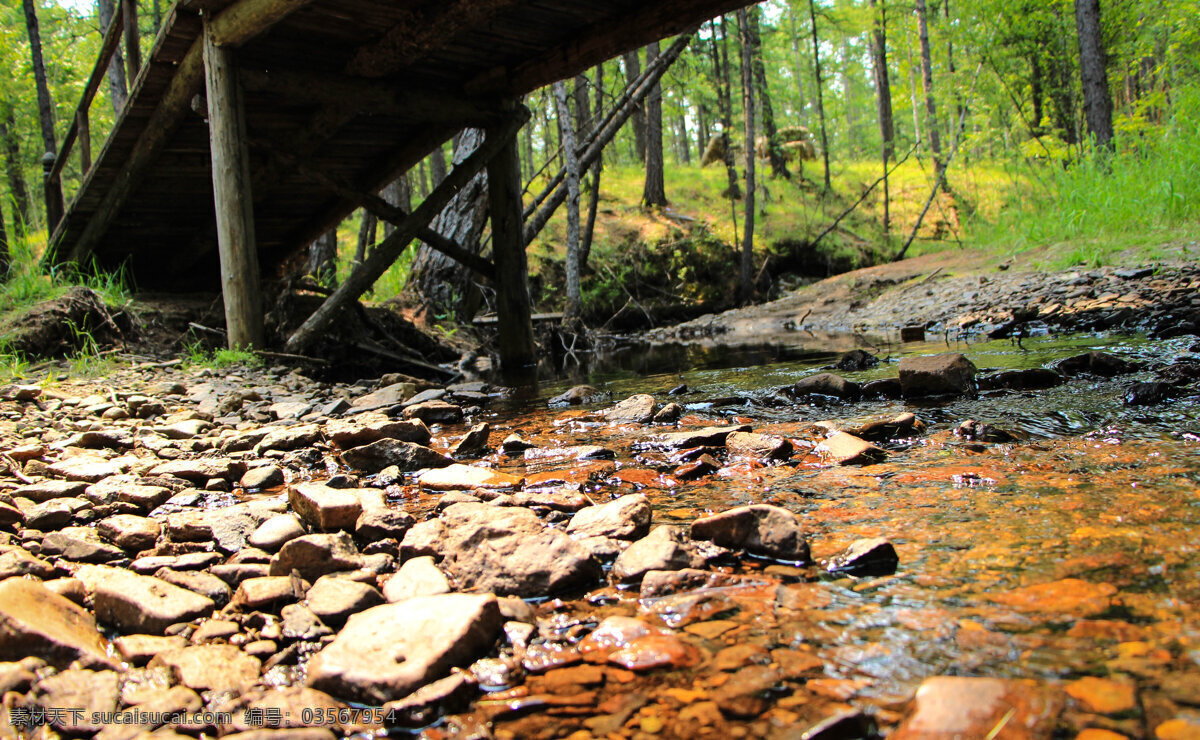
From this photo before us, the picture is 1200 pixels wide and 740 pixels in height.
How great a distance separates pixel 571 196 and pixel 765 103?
31.3ft

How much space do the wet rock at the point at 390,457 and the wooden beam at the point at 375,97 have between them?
3.66 meters

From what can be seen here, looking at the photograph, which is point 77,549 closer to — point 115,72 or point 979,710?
point 979,710

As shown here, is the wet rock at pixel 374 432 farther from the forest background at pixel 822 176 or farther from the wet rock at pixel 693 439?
the forest background at pixel 822 176

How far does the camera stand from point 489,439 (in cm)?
367

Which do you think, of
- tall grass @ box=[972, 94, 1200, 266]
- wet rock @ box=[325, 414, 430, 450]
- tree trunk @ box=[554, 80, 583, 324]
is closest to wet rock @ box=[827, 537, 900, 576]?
wet rock @ box=[325, 414, 430, 450]

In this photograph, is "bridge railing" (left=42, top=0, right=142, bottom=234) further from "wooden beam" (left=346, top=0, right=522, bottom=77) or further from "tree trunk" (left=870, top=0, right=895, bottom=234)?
"tree trunk" (left=870, top=0, right=895, bottom=234)

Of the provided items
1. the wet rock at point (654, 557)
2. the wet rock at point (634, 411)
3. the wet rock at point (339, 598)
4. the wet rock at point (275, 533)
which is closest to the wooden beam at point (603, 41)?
the wet rock at point (634, 411)

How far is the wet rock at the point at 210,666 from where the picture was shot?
1.30 m

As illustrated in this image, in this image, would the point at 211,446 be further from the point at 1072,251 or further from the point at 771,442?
the point at 1072,251

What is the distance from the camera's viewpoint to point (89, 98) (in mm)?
6750

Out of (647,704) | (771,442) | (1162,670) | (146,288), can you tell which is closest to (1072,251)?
(771,442)

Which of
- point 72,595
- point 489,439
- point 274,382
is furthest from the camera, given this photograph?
point 274,382

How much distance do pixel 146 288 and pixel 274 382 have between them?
437 cm

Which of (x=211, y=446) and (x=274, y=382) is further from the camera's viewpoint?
(x=274, y=382)
